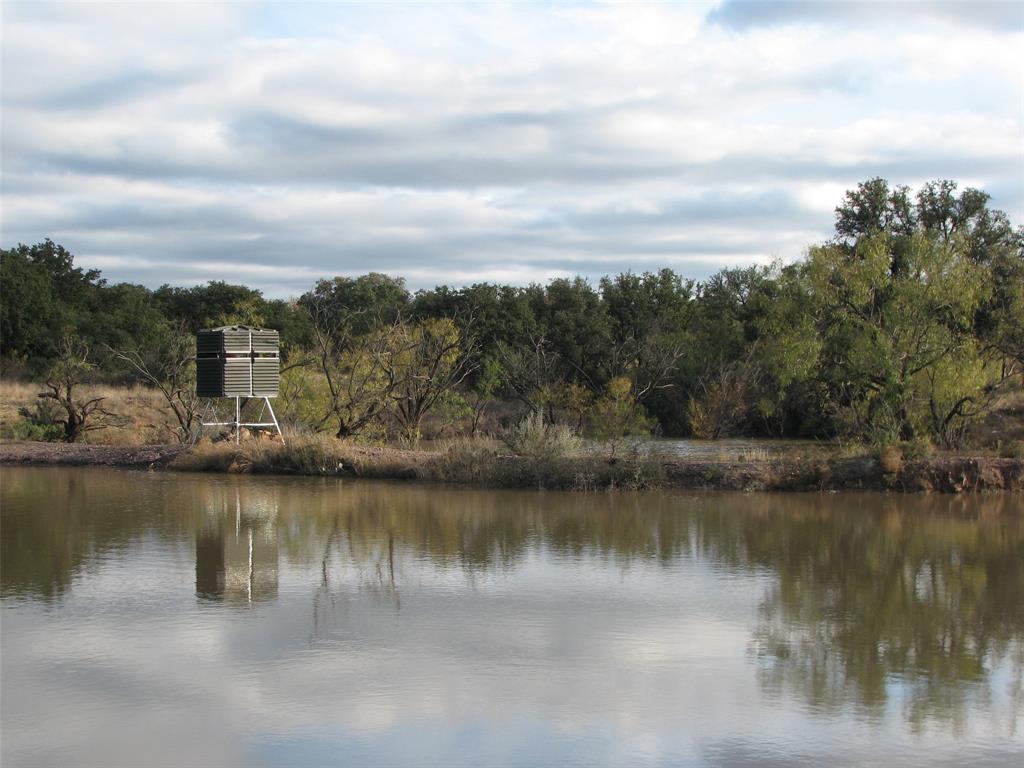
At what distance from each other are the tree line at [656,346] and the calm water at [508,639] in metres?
9.09

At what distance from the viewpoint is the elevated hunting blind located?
27347 mm

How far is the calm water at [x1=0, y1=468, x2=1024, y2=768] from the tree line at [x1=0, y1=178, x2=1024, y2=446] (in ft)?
29.8

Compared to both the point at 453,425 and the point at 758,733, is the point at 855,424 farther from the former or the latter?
the point at 758,733

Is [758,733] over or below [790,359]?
below

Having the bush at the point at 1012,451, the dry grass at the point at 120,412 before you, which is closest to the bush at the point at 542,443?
the bush at the point at 1012,451

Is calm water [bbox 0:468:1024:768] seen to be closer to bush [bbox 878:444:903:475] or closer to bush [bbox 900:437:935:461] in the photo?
bush [bbox 878:444:903:475]

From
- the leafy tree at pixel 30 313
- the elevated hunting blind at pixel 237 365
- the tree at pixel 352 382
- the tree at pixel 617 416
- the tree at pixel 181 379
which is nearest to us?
the tree at pixel 617 416

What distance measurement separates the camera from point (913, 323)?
27.0 meters

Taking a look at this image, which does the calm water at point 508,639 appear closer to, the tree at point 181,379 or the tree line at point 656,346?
the tree line at point 656,346

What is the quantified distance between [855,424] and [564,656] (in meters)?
19.0

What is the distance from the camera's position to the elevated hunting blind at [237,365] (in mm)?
27347

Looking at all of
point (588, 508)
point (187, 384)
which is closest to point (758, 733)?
point (588, 508)

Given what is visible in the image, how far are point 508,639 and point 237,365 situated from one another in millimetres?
18424

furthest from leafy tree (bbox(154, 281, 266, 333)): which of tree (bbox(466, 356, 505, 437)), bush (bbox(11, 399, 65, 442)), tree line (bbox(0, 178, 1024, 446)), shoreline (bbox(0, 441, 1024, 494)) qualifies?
shoreline (bbox(0, 441, 1024, 494))
